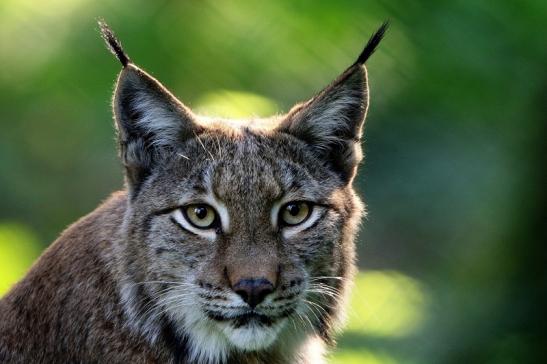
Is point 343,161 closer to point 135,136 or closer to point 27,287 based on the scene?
point 135,136

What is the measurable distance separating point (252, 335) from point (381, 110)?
10.2ft

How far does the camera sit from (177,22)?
23.5 ft

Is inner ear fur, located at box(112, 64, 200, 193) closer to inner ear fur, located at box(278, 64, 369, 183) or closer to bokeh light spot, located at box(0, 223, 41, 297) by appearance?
inner ear fur, located at box(278, 64, 369, 183)

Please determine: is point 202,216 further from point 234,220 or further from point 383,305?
point 383,305

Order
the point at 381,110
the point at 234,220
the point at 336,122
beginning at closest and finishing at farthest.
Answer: the point at 234,220 → the point at 336,122 → the point at 381,110

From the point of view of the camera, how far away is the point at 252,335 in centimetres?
531

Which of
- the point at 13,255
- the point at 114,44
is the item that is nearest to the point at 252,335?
the point at 114,44

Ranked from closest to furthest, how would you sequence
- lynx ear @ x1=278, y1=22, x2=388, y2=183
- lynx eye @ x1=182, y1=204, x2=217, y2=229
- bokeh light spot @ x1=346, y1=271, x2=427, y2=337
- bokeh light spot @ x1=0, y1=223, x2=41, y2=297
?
1. lynx eye @ x1=182, y1=204, x2=217, y2=229
2. lynx ear @ x1=278, y1=22, x2=388, y2=183
3. bokeh light spot @ x1=0, y1=223, x2=41, y2=297
4. bokeh light spot @ x1=346, y1=271, x2=427, y2=337

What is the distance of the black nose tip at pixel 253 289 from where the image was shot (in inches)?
204

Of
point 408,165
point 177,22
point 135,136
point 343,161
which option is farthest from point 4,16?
point 408,165

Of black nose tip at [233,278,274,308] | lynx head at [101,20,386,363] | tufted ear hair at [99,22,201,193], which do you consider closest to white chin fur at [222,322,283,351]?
lynx head at [101,20,386,363]

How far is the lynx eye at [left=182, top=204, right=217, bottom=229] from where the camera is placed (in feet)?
17.8

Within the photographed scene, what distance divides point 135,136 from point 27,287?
2.56ft

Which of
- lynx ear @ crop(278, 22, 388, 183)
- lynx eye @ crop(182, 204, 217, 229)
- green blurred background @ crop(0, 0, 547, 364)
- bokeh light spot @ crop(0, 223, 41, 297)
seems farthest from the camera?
green blurred background @ crop(0, 0, 547, 364)
